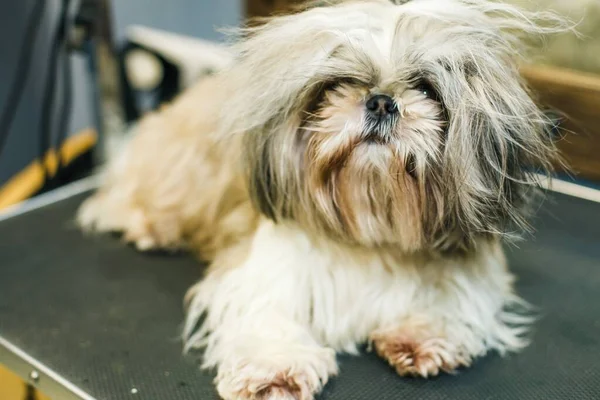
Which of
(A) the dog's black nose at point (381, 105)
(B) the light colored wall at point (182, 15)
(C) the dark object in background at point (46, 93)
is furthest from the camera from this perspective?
(B) the light colored wall at point (182, 15)

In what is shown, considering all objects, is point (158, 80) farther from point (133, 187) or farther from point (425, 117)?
point (425, 117)

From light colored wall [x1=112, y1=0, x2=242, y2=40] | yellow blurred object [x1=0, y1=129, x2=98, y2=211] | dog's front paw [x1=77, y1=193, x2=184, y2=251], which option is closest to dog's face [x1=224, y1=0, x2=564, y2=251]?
dog's front paw [x1=77, y1=193, x2=184, y2=251]

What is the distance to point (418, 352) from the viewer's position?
1.14 m

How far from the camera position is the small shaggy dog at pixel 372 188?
3.34 ft

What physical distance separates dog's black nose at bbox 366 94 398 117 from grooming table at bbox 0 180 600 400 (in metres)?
0.41

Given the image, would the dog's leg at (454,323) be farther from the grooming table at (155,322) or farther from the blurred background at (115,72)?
the blurred background at (115,72)

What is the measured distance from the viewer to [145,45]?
7.29ft

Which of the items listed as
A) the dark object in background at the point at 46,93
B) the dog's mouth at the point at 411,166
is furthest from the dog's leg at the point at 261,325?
the dark object in background at the point at 46,93

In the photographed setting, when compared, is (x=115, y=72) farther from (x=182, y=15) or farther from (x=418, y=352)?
(x=418, y=352)

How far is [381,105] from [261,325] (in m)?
0.41

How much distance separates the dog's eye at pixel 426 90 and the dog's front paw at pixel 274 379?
43cm

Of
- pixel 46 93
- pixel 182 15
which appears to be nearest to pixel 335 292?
pixel 46 93

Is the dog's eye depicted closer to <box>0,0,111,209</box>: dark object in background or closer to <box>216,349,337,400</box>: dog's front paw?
<box>216,349,337,400</box>: dog's front paw

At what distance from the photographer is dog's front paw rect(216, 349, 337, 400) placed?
3.43 ft
